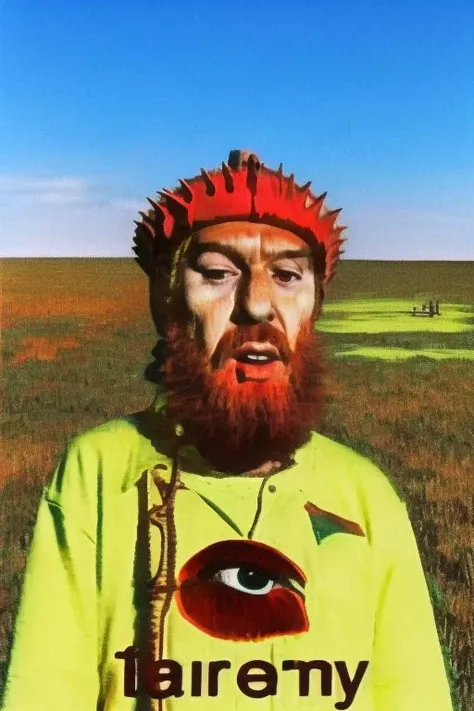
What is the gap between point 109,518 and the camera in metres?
2.62

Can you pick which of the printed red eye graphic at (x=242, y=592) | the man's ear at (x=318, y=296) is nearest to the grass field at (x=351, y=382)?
the man's ear at (x=318, y=296)

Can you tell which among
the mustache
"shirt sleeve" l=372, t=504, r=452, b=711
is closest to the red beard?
the mustache

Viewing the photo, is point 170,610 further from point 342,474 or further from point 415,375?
point 415,375

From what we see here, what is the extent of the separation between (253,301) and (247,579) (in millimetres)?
879

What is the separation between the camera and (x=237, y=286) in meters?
2.62

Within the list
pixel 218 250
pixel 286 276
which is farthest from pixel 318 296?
pixel 218 250

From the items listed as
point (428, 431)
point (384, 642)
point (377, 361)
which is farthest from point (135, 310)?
point (384, 642)

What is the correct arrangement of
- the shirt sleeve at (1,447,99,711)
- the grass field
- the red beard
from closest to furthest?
1. the shirt sleeve at (1,447,99,711)
2. the red beard
3. the grass field

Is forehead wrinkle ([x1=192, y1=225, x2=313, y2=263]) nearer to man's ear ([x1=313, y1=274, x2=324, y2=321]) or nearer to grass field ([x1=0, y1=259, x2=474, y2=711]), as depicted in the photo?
man's ear ([x1=313, y1=274, x2=324, y2=321])

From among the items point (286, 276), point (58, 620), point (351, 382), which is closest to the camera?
point (58, 620)

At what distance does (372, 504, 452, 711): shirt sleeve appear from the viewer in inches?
104

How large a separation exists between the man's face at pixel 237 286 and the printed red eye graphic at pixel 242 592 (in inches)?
22.2

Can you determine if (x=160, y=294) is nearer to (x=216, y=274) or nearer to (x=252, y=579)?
(x=216, y=274)

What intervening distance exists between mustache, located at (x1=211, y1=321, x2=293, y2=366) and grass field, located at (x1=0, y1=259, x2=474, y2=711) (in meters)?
0.23
